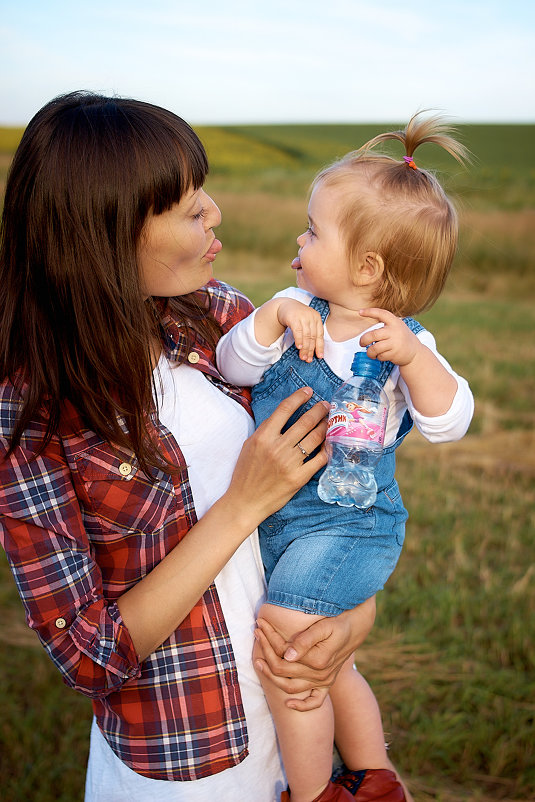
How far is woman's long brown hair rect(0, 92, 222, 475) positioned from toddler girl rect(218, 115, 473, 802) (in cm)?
35


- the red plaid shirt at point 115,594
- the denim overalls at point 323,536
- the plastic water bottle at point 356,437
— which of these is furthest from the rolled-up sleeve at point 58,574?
the plastic water bottle at point 356,437

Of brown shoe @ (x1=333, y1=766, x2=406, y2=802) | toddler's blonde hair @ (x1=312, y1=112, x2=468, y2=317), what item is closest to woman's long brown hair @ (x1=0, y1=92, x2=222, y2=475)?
toddler's blonde hair @ (x1=312, y1=112, x2=468, y2=317)

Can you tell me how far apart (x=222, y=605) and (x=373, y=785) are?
21.6 inches

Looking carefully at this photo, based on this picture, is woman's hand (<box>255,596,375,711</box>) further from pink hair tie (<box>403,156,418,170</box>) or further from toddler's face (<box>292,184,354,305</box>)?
pink hair tie (<box>403,156,418,170</box>)

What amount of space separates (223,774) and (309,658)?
30 cm

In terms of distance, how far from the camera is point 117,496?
1.47 meters

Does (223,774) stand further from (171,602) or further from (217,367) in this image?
(217,367)

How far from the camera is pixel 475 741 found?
8.95ft

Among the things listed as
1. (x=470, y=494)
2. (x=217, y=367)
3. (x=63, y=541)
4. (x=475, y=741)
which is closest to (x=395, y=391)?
(x=217, y=367)

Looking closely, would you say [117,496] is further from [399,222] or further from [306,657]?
[399,222]

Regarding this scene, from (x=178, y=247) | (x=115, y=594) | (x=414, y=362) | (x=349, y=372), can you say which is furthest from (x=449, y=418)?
(x=115, y=594)

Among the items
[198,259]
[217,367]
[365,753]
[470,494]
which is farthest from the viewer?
[470,494]

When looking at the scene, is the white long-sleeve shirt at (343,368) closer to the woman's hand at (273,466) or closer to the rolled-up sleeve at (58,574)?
the woman's hand at (273,466)

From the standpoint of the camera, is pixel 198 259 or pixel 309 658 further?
pixel 198 259
